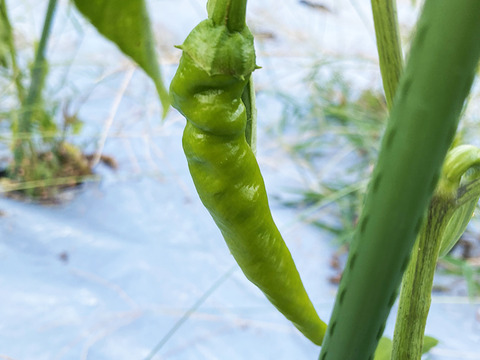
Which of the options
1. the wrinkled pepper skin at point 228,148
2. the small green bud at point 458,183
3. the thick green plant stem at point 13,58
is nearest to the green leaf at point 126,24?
the wrinkled pepper skin at point 228,148

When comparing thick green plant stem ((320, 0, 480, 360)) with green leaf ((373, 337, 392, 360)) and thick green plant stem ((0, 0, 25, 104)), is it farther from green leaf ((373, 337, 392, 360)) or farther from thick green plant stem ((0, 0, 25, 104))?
thick green plant stem ((0, 0, 25, 104))

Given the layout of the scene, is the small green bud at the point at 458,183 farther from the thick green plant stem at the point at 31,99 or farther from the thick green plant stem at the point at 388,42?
the thick green plant stem at the point at 31,99

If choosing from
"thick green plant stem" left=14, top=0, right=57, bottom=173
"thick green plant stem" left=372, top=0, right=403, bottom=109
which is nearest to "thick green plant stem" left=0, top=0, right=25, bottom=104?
"thick green plant stem" left=14, top=0, right=57, bottom=173

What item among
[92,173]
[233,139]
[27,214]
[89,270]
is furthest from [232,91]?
[92,173]

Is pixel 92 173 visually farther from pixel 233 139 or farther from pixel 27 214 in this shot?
pixel 233 139

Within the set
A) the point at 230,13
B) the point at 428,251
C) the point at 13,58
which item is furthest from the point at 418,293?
the point at 13,58

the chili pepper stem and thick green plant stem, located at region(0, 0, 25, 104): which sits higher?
the chili pepper stem

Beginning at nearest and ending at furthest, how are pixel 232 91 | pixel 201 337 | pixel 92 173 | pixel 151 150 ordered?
pixel 232 91 < pixel 201 337 < pixel 92 173 < pixel 151 150

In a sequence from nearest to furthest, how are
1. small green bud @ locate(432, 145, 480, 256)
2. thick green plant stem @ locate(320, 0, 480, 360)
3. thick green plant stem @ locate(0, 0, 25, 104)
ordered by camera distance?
thick green plant stem @ locate(320, 0, 480, 360)
small green bud @ locate(432, 145, 480, 256)
thick green plant stem @ locate(0, 0, 25, 104)
